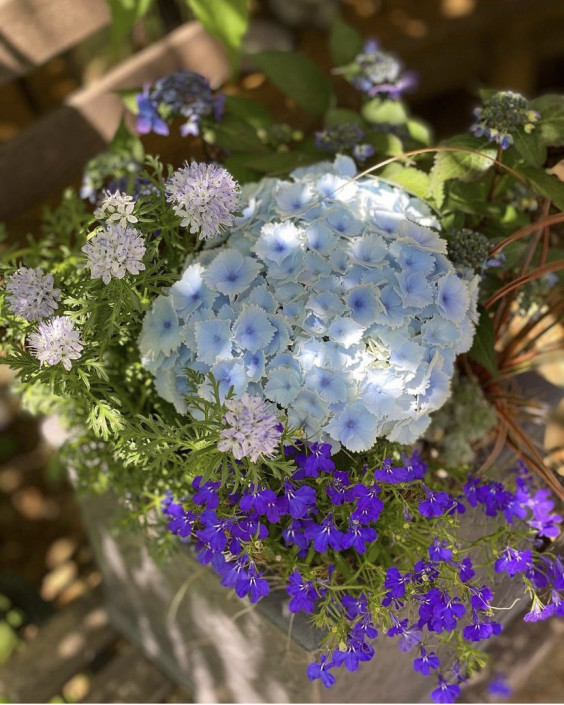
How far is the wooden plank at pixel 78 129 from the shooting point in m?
1.63

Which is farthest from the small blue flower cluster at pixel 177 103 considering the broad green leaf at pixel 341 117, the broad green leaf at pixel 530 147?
the broad green leaf at pixel 530 147

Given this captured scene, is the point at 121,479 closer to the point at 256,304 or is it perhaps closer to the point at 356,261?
the point at 256,304

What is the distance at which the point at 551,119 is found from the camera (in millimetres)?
1072

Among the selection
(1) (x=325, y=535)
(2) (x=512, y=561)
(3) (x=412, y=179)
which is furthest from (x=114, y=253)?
(2) (x=512, y=561)

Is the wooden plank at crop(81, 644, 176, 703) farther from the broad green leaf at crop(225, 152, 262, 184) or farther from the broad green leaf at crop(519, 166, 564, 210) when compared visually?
the broad green leaf at crop(519, 166, 564, 210)

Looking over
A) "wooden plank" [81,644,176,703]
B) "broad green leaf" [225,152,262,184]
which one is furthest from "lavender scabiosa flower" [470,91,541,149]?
"wooden plank" [81,644,176,703]

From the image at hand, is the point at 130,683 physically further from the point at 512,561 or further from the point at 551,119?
the point at 551,119

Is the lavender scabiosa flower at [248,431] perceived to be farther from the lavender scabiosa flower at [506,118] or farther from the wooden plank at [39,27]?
the wooden plank at [39,27]

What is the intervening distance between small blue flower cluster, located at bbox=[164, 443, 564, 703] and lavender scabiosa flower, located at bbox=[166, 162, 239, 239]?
Result: 0.30 meters

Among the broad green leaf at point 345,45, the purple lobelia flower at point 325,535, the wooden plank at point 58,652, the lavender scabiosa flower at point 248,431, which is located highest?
the lavender scabiosa flower at point 248,431

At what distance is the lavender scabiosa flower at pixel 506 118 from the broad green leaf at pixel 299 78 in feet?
1.60

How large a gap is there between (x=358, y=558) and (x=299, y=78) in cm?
95

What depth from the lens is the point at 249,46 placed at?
92.4 inches

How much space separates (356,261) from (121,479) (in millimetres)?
526
